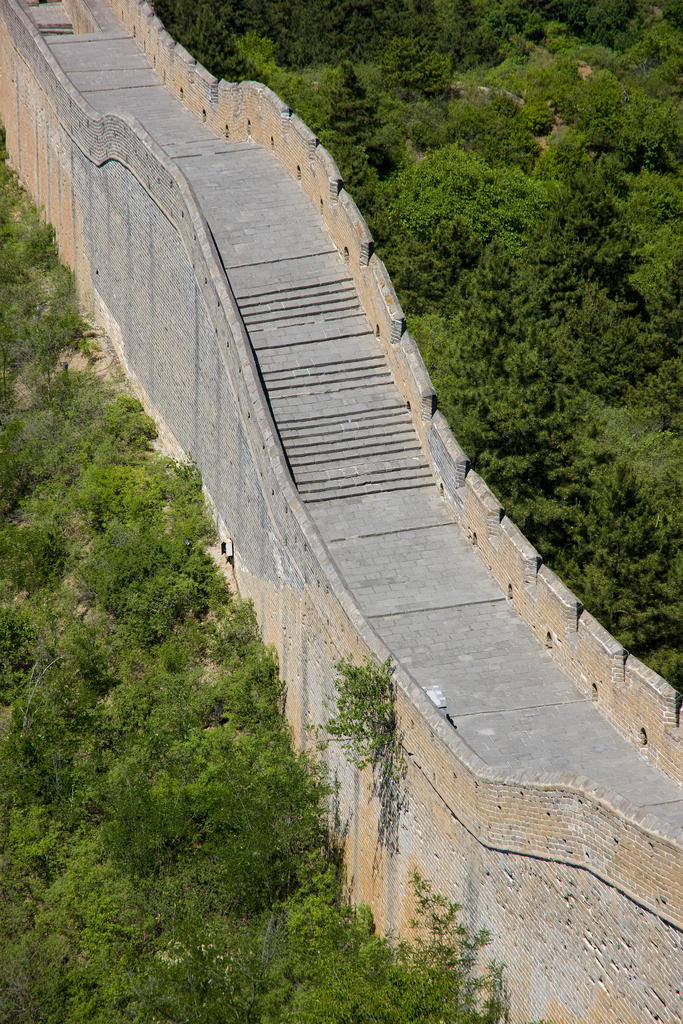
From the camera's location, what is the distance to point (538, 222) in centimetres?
3681

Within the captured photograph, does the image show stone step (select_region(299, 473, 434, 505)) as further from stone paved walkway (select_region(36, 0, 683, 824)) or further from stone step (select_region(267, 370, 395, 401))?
stone step (select_region(267, 370, 395, 401))

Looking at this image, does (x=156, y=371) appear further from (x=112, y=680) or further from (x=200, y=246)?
(x=112, y=680)

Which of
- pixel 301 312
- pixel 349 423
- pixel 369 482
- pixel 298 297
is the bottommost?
pixel 369 482

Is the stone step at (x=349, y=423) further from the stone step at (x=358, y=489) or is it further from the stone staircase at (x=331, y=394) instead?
the stone step at (x=358, y=489)

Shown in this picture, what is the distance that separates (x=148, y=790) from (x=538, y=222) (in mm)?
22203

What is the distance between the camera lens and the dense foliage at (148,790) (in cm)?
1711

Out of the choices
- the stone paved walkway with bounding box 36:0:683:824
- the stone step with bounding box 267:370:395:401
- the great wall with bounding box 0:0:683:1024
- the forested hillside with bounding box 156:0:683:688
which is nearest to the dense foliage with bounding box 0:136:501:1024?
the great wall with bounding box 0:0:683:1024

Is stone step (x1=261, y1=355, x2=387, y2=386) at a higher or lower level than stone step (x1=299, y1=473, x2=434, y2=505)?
higher

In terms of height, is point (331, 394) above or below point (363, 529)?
above

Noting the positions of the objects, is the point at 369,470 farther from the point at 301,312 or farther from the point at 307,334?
the point at 301,312

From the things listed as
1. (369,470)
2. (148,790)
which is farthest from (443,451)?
(148,790)

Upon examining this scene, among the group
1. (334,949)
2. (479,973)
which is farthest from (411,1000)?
(334,949)

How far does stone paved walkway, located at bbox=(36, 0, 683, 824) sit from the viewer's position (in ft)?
55.1

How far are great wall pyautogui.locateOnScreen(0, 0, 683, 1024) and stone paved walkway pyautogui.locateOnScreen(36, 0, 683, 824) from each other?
4 centimetres
